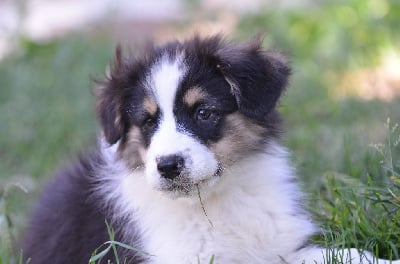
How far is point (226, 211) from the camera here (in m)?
4.37

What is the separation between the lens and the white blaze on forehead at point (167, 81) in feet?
13.6

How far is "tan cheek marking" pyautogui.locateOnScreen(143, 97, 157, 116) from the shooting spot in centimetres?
422

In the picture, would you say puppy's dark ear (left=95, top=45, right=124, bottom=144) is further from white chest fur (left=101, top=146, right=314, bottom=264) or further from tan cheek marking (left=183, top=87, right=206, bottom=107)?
tan cheek marking (left=183, top=87, right=206, bottom=107)

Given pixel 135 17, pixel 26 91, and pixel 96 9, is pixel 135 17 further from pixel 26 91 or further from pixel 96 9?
pixel 26 91

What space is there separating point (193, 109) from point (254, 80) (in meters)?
0.39

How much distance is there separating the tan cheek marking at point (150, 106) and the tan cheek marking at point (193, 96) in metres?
0.19

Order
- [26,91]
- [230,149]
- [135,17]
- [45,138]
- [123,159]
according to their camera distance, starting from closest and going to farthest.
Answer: [230,149] < [123,159] < [45,138] < [26,91] < [135,17]

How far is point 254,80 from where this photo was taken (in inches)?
167

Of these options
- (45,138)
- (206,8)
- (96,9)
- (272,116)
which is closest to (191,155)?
(272,116)

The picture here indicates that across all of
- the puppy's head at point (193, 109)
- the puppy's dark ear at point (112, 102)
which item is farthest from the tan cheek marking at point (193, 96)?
the puppy's dark ear at point (112, 102)

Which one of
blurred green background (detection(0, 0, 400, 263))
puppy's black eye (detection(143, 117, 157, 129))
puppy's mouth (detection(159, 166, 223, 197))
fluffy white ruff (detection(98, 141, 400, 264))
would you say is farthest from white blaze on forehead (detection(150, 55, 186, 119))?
blurred green background (detection(0, 0, 400, 263))

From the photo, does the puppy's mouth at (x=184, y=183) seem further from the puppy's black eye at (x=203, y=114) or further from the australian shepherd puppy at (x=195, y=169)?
the puppy's black eye at (x=203, y=114)

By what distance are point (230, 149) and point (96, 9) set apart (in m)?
9.71

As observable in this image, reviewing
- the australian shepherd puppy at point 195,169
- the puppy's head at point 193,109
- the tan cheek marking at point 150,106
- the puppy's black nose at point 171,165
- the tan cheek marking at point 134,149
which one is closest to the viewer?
the puppy's black nose at point 171,165
